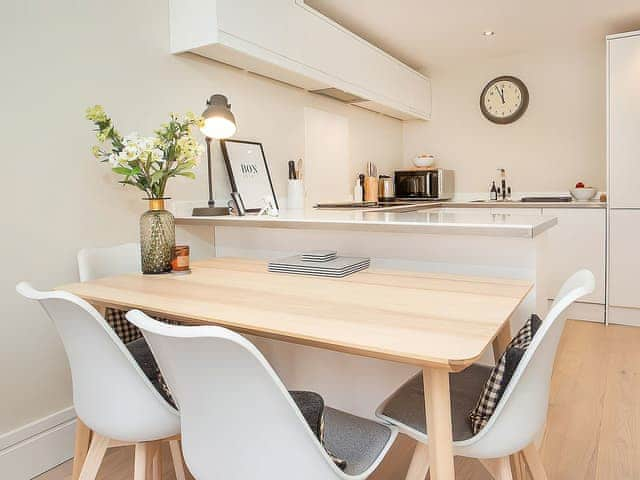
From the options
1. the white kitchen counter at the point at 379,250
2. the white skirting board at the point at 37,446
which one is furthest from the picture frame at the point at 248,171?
the white skirting board at the point at 37,446

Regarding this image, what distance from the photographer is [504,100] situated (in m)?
4.42

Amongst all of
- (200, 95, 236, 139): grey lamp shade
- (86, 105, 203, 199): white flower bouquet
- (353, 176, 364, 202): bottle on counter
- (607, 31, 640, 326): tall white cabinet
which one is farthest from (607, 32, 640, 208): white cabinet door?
(86, 105, 203, 199): white flower bouquet

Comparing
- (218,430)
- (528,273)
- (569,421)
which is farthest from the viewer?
(569,421)

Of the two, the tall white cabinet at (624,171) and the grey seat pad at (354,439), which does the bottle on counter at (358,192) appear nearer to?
the tall white cabinet at (624,171)

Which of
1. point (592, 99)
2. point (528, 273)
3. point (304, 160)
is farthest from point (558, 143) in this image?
point (528, 273)

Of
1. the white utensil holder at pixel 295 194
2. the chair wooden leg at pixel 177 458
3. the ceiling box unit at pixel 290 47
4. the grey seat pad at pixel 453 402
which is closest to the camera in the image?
the grey seat pad at pixel 453 402

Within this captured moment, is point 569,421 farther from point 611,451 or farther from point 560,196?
point 560,196

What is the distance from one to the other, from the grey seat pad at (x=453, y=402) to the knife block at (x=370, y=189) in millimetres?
2678

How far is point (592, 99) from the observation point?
408 centimetres

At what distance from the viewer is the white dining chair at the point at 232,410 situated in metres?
0.78

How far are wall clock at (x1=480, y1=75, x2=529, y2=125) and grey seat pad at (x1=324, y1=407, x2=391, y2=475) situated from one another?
390 centimetres

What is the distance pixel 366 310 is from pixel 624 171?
123 inches

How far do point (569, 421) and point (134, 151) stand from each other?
83.2 inches

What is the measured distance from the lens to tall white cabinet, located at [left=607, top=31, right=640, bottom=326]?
3.42 m
